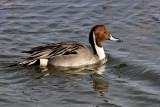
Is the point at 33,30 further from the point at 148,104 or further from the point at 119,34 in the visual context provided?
the point at 148,104

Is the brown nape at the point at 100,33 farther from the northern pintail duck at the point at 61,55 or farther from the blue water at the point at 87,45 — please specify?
the northern pintail duck at the point at 61,55

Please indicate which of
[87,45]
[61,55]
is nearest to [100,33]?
[87,45]

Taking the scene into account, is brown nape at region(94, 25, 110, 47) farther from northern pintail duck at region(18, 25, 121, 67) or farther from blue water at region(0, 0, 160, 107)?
northern pintail duck at region(18, 25, 121, 67)

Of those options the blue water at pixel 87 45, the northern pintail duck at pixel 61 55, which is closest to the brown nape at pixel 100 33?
the blue water at pixel 87 45

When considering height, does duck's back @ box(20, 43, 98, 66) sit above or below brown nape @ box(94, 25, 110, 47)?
below

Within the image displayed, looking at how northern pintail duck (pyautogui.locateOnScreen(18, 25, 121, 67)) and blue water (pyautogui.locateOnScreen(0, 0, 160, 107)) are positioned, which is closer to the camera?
blue water (pyautogui.locateOnScreen(0, 0, 160, 107))

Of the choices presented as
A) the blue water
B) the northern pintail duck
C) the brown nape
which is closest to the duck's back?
the northern pintail duck

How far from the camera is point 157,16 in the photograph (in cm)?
1109

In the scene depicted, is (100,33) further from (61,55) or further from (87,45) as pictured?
(61,55)

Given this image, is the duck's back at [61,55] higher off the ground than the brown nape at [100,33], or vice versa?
the brown nape at [100,33]

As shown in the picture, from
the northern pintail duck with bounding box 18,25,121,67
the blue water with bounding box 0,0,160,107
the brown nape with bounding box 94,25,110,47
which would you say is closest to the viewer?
the blue water with bounding box 0,0,160,107

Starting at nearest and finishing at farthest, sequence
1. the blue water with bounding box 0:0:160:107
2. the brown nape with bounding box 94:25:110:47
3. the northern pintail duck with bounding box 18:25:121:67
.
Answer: the blue water with bounding box 0:0:160:107
the northern pintail duck with bounding box 18:25:121:67
the brown nape with bounding box 94:25:110:47

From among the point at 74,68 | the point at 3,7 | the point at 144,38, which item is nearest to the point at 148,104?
the point at 74,68

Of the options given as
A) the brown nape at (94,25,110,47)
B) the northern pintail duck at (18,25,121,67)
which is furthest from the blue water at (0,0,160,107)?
A: the brown nape at (94,25,110,47)
